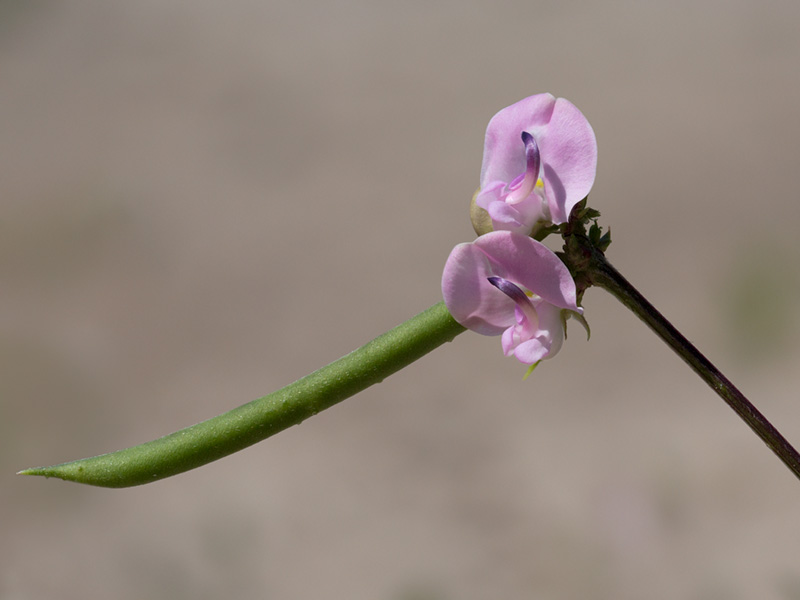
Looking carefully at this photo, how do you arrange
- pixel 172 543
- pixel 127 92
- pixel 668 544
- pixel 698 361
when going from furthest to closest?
pixel 127 92 → pixel 172 543 → pixel 668 544 → pixel 698 361

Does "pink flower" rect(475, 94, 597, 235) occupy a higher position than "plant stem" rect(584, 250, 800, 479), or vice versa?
"pink flower" rect(475, 94, 597, 235)

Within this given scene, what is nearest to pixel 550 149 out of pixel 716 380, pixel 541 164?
pixel 541 164

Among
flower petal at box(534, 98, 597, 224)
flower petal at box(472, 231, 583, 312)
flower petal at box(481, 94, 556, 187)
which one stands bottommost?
flower petal at box(472, 231, 583, 312)

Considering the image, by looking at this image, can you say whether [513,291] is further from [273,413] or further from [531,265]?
[273,413]

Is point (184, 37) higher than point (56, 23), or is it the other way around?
point (56, 23)

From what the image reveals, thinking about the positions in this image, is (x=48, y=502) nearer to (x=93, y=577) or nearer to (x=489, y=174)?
(x=93, y=577)

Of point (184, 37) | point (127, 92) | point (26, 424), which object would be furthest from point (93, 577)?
point (184, 37)
